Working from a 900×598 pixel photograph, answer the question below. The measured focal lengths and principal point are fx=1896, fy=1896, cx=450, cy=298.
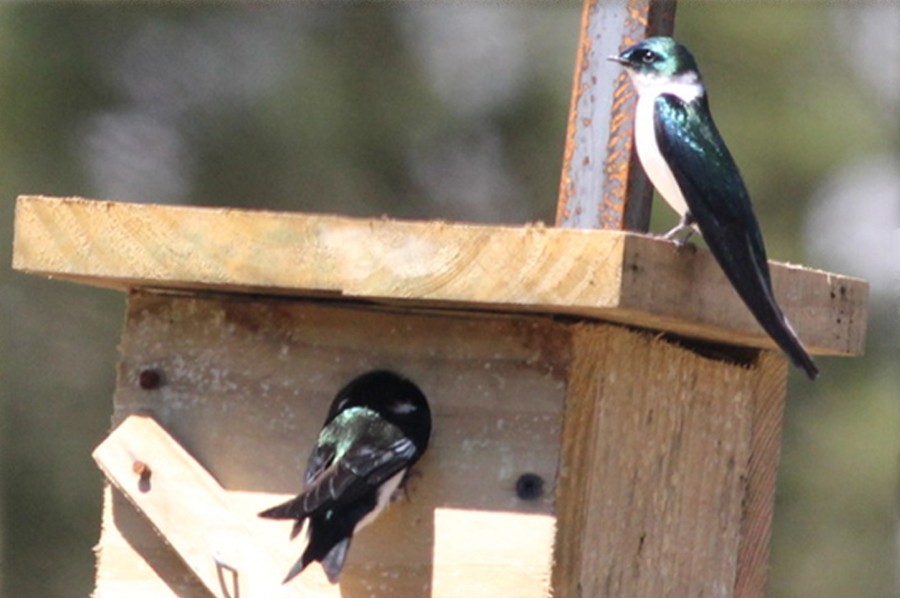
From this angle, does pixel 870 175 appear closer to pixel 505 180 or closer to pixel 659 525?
pixel 505 180

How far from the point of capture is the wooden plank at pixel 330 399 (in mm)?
2662

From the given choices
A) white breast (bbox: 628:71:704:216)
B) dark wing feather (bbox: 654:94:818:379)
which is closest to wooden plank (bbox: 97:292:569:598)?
dark wing feather (bbox: 654:94:818:379)

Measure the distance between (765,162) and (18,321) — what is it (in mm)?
3767

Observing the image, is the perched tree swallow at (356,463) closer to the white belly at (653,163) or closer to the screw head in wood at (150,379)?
the screw head in wood at (150,379)

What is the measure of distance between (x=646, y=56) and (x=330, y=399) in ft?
2.52

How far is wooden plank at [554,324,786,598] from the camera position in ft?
8.82

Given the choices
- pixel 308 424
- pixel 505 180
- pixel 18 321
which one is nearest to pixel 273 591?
pixel 308 424

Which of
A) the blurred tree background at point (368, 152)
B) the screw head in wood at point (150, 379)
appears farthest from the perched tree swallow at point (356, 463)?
the blurred tree background at point (368, 152)

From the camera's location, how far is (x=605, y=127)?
3.11m

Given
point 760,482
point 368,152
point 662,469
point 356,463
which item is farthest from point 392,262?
point 368,152

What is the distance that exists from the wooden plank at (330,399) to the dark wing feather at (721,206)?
0.26 m

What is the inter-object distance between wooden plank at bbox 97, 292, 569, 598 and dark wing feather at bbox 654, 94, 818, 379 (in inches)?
10.4

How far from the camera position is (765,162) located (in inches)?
374

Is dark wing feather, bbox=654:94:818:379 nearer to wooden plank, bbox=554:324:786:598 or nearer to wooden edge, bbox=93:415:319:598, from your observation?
wooden plank, bbox=554:324:786:598
